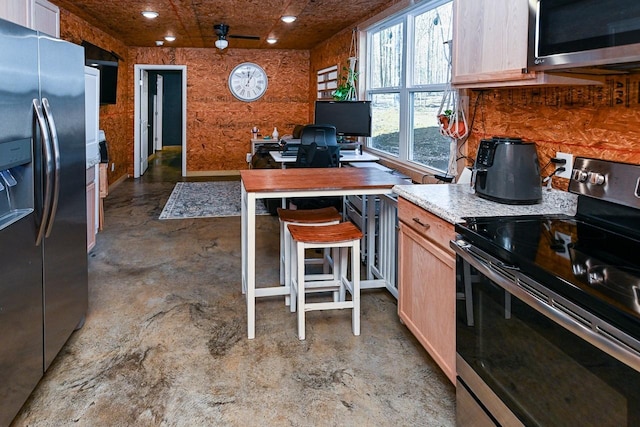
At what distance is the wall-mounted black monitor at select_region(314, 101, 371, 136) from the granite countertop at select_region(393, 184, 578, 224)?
2.67 meters

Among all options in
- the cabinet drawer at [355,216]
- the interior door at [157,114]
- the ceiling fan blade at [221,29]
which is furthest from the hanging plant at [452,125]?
the interior door at [157,114]

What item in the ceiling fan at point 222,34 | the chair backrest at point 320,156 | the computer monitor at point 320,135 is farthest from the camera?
the ceiling fan at point 222,34

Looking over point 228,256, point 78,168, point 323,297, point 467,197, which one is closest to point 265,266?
point 228,256

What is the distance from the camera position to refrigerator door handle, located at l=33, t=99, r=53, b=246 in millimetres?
1926

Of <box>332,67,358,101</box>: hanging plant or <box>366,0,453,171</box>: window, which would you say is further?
<box>332,67,358,101</box>: hanging plant

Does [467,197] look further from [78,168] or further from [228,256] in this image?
[228,256]

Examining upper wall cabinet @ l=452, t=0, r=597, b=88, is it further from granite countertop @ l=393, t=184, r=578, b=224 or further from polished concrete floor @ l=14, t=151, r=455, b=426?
polished concrete floor @ l=14, t=151, r=455, b=426

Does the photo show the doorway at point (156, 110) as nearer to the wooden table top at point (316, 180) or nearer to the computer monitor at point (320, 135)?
the computer monitor at point (320, 135)

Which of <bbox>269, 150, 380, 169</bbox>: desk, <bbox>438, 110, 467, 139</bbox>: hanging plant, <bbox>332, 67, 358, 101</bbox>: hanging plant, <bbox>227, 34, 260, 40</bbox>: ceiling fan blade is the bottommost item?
<bbox>269, 150, 380, 169</bbox>: desk

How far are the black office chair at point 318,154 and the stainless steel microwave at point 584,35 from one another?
2636 mm

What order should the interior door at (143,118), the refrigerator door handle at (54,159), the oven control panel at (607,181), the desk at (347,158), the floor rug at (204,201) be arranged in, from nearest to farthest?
the oven control panel at (607,181)
the refrigerator door handle at (54,159)
the desk at (347,158)
the floor rug at (204,201)
the interior door at (143,118)

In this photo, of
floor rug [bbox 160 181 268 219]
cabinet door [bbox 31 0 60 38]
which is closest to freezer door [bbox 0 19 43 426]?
cabinet door [bbox 31 0 60 38]

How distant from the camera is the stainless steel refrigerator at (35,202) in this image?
5.68ft

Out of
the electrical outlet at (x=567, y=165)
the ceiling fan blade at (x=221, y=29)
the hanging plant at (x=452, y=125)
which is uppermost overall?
the ceiling fan blade at (x=221, y=29)
